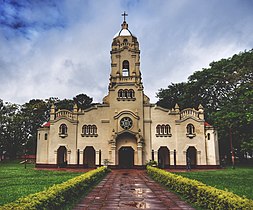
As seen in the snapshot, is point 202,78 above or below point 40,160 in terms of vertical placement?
above

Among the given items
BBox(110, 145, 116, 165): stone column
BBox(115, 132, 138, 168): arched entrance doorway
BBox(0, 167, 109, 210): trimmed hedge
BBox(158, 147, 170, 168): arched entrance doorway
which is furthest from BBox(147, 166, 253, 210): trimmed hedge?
BBox(158, 147, 170, 168): arched entrance doorway

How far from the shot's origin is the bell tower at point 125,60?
3334cm

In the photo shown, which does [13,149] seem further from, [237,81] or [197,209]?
[197,209]

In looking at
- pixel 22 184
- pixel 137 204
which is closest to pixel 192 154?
pixel 22 184

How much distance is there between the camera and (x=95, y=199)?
10.9 meters

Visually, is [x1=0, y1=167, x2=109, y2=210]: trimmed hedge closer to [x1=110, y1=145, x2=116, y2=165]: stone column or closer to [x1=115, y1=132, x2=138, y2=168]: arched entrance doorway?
[x1=110, y1=145, x2=116, y2=165]: stone column

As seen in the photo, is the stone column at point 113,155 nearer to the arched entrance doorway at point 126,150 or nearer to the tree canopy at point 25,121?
the arched entrance doorway at point 126,150

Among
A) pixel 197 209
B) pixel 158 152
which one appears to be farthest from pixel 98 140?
pixel 197 209

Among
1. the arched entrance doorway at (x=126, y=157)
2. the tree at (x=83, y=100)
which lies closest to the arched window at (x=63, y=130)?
the arched entrance doorway at (x=126, y=157)

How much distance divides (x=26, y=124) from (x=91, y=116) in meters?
27.1

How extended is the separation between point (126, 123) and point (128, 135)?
1.45 metres

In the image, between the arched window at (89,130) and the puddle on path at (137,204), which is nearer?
the puddle on path at (137,204)

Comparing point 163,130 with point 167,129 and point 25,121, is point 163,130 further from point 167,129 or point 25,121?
point 25,121

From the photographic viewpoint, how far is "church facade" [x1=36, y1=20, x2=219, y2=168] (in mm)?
30672
